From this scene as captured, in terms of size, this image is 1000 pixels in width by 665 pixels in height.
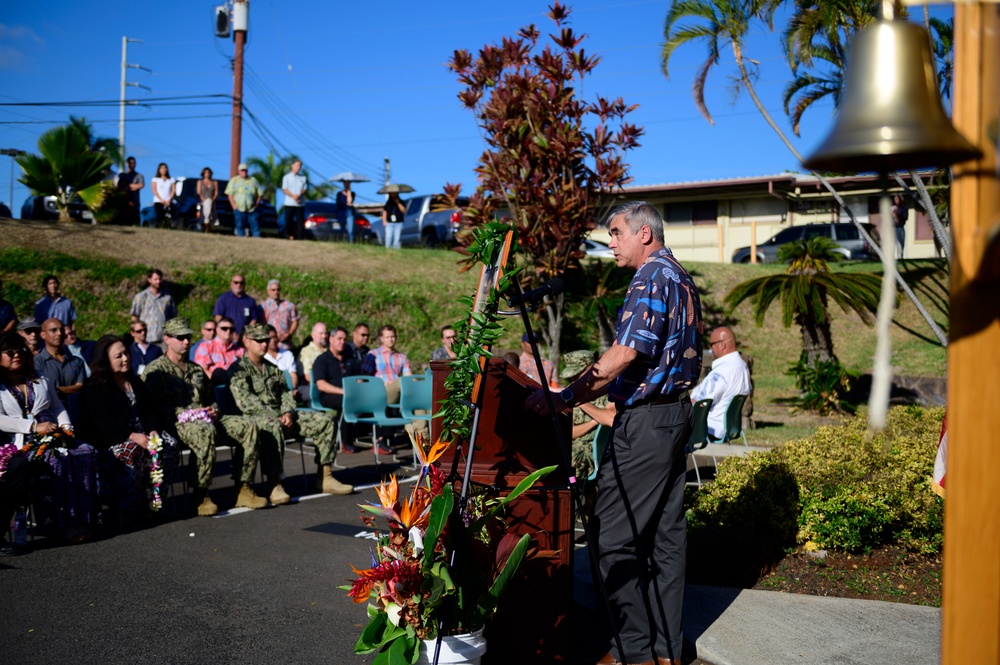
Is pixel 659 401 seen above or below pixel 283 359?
above

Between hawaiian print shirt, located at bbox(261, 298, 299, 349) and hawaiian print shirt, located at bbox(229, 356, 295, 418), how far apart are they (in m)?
4.92

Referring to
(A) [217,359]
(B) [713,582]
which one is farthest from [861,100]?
(A) [217,359]

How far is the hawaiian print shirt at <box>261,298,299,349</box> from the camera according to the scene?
14.2 m

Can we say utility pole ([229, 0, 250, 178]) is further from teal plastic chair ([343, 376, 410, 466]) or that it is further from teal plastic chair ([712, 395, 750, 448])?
teal plastic chair ([712, 395, 750, 448])

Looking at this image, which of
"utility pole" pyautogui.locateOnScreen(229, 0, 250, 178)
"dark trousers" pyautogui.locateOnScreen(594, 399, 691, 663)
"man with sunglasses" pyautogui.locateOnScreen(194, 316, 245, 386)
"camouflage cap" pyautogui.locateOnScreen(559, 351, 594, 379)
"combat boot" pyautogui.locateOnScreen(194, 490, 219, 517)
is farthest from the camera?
"utility pole" pyautogui.locateOnScreen(229, 0, 250, 178)

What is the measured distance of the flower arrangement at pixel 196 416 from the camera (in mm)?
8289

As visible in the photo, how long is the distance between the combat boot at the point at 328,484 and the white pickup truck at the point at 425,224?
50.6 feet

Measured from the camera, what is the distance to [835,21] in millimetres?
9789

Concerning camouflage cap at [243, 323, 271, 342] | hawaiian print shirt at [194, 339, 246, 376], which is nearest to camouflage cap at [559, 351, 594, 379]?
camouflage cap at [243, 323, 271, 342]

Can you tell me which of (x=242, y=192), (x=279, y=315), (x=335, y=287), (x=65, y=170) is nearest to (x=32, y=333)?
(x=279, y=315)

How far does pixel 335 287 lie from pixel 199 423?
997 cm

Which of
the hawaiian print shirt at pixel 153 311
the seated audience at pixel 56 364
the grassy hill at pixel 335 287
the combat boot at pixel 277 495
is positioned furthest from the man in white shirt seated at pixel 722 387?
the hawaiian print shirt at pixel 153 311

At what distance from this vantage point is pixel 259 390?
9117 mm

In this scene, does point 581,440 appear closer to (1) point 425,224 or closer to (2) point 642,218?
(2) point 642,218
